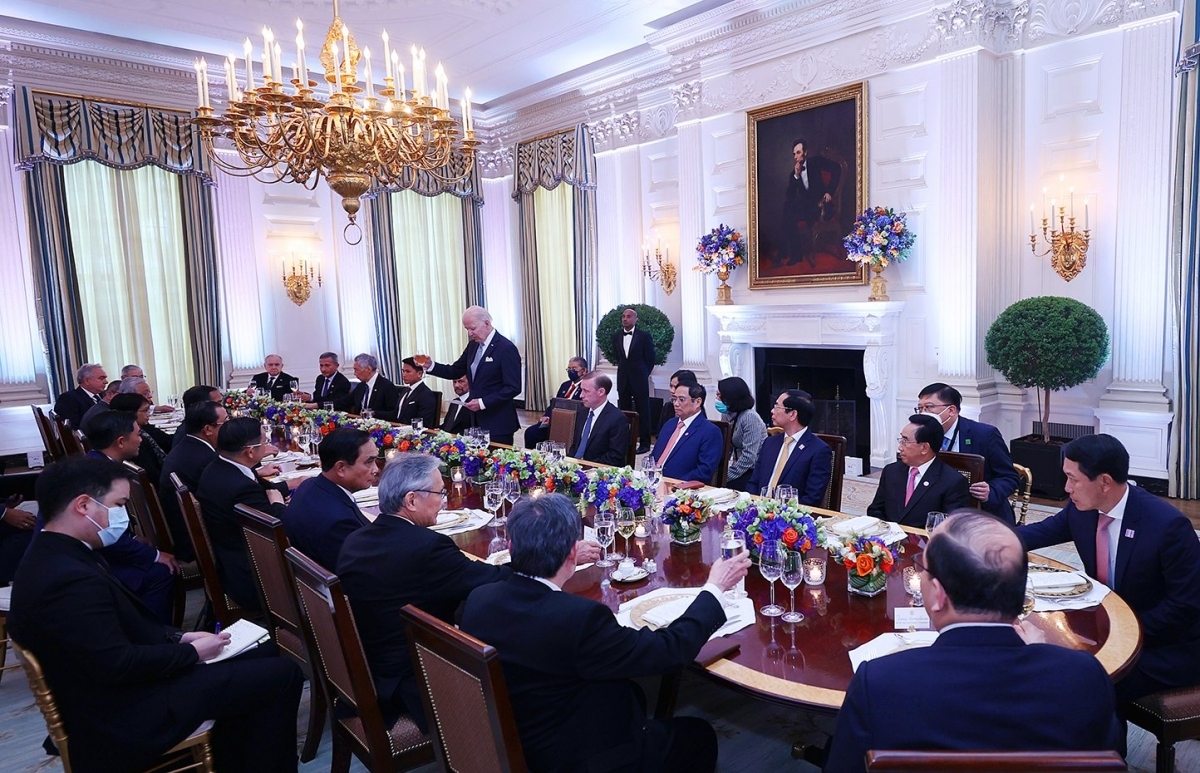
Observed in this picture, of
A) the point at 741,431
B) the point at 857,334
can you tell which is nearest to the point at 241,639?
the point at 741,431

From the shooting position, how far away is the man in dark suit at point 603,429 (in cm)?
503

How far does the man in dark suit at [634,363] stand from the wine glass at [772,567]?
6.53 meters

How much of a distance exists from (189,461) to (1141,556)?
4.05 metres

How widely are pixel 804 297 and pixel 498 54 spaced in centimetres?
461

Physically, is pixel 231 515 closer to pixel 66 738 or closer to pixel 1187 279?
pixel 66 738

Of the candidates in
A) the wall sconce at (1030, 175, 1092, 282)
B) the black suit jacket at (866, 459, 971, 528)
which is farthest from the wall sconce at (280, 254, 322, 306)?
the black suit jacket at (866, 459, 971, 528)

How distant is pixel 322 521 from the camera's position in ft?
9.48

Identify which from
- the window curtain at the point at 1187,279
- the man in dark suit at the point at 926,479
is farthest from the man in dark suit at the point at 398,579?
the window curtain at the point at 1187,279

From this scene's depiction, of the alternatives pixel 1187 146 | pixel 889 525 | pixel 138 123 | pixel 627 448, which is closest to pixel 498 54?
pixel 138 123

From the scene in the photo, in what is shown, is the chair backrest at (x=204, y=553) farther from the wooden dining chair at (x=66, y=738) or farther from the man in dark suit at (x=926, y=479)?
the man in dark suit at (x=926, y=479)

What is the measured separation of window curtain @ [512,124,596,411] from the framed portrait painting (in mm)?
2857

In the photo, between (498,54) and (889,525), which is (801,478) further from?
(498,54)

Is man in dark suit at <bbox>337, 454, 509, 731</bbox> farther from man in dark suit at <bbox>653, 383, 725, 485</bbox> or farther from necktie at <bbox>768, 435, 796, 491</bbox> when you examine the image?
man in dark suit at <bbox>653, 383, 725, 485</bbox>

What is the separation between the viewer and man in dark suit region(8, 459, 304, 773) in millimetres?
2150
